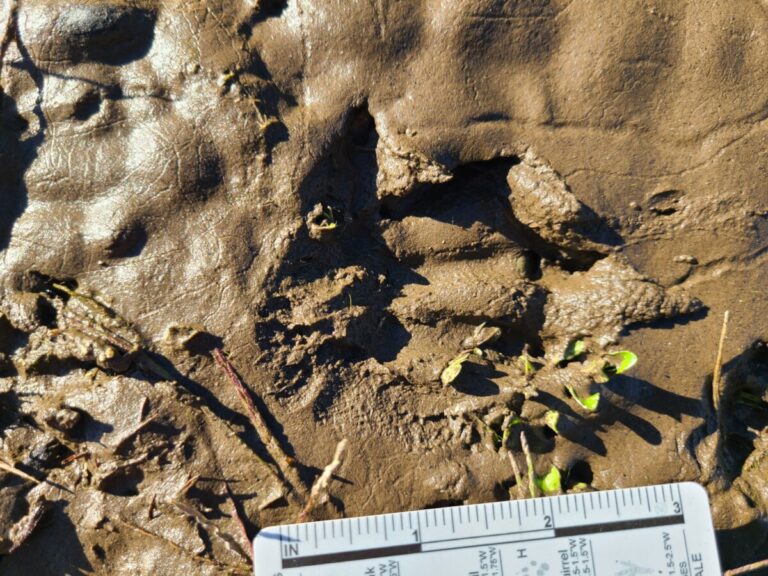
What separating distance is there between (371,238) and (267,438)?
1099 millimetres

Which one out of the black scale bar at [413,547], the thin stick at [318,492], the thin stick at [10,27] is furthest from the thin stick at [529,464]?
the thin stick at [10,27]

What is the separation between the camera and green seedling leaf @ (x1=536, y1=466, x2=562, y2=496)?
8.74 ft

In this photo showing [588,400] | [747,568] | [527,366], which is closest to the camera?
[747,568]

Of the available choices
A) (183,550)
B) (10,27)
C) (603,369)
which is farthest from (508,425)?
(10,27)

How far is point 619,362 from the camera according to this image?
274cm

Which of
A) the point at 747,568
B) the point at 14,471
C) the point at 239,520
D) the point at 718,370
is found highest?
the point at 718,370

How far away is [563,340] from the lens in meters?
2.91

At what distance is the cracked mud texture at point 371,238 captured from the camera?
8.83 ft

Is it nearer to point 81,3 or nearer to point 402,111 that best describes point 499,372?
point 402,111

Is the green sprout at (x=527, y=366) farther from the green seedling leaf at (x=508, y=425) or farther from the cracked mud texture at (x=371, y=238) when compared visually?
the green seedling leaf at (x=508, y=425)

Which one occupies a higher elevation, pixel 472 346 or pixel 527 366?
pixel 472 346

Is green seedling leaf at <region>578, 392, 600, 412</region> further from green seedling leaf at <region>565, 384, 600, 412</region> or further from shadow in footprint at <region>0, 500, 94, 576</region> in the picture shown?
shadow in footprint at <region>0, 500, 94, 576</region>

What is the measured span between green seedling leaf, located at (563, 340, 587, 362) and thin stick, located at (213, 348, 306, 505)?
4.60 ft

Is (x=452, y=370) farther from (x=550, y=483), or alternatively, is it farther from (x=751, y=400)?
(x=751, y=400)
